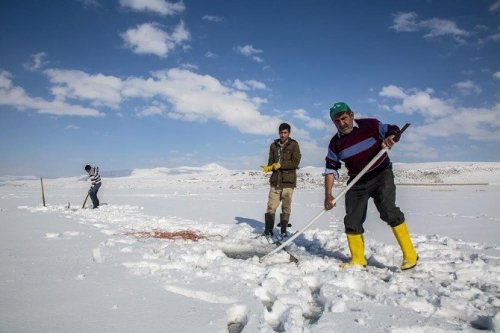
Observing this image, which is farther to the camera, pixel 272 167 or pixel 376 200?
pixel 272 167

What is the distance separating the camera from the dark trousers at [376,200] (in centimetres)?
414

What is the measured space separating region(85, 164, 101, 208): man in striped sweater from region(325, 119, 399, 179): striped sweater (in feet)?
33.1

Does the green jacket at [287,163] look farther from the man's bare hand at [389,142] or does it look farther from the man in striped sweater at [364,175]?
the man's bare hand at [389,142]

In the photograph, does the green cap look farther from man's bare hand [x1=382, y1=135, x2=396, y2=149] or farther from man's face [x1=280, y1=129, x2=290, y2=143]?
man's face [x1=280, y1=129, x2=290, y2=143]

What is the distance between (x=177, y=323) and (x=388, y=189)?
2.86m

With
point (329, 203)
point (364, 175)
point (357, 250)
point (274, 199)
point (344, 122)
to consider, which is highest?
point (344, 122)

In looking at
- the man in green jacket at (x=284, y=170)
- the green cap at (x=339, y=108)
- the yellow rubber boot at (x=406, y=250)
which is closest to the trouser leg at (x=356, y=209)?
the yellow rubber boot at (x=406, y=250)

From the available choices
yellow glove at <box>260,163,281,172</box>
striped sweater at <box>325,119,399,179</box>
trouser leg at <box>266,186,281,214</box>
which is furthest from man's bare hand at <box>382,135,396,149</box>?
trouser leg at <box>266,186,281,214</box>

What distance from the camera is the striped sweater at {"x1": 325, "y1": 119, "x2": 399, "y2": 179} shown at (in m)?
4.23

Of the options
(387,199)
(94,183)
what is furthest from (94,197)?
(387,199)

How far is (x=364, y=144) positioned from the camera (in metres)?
4.27

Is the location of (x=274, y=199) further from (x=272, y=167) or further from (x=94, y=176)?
(x=94, y=176)

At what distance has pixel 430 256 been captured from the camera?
15.1 ft

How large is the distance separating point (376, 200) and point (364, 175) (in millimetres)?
337
